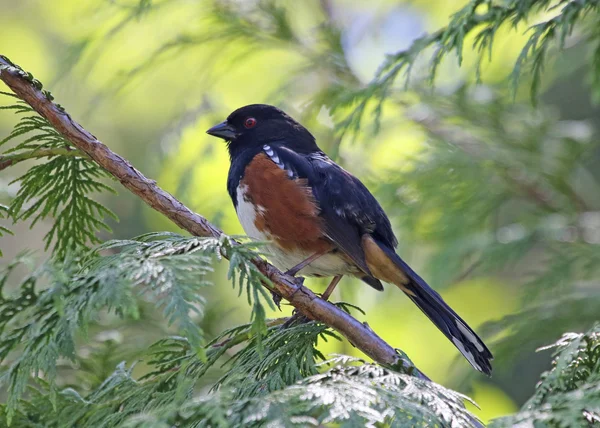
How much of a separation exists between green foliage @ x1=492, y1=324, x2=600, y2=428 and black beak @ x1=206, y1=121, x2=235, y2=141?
6.23 ft

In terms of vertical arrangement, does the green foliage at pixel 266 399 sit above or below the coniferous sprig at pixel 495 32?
below

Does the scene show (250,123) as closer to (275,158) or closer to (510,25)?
(275,158)

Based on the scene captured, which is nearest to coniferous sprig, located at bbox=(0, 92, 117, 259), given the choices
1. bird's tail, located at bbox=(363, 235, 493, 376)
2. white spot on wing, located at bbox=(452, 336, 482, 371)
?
bird's tail, located at bbox=(363, 235, 493, 376)

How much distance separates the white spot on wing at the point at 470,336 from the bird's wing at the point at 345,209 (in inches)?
16.2

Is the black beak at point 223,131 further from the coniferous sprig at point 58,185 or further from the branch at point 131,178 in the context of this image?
the branch at point 131,178

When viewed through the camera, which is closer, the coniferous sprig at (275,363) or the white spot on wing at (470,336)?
the coniferous sprig at (275,363)

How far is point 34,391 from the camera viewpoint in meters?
2.19

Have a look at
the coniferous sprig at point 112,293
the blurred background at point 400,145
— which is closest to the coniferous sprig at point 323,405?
the coniferous sprig at point 112,293

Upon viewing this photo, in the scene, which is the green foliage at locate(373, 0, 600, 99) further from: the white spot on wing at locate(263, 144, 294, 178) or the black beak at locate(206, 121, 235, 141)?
the black beak at locate(206, 121, 235, 141)

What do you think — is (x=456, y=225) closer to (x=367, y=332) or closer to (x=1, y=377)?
(x=367, y=332)

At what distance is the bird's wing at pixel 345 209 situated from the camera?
2.73m

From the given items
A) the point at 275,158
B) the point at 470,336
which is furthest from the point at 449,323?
the point at 275,158

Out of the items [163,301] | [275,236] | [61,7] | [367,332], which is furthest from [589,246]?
[61,7]

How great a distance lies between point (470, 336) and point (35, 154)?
59.1 inches
